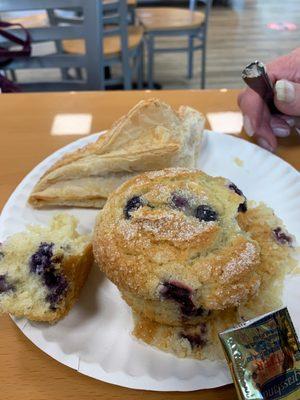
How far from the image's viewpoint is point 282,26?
417 cm

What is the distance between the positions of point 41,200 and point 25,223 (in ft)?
0.23

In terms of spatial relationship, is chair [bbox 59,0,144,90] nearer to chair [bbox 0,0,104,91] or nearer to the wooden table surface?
chair [bbox 0,0,104,91]

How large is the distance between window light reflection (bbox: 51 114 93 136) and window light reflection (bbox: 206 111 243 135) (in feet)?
1.21

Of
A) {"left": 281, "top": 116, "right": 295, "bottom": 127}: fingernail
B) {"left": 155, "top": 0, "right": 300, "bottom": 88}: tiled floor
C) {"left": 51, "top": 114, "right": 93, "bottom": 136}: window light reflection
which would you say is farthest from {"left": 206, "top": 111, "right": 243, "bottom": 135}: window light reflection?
{"left": 155, "top": 0, "right": 300, "bottom": 88}: tiled floor

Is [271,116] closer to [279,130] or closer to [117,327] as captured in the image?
[279,130]

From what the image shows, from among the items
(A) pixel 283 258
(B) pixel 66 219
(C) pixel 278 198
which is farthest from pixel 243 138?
(B) pixel 66 219

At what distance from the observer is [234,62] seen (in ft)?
11.4

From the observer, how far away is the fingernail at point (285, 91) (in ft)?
3.19

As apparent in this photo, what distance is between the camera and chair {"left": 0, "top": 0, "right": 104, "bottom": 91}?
1.60 metres

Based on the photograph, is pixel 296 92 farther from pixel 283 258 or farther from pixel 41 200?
pixel 41 200

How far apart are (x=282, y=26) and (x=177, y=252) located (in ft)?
13.8

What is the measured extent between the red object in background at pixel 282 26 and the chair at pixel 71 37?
309cm

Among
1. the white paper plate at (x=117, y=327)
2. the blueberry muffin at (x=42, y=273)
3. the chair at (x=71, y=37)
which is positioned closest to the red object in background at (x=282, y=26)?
the chair at (x=71, y=37)

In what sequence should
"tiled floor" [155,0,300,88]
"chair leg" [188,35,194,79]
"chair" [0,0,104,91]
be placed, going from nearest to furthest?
"chair" [0,0,104,91], "chair leg" [188,35,194,79], "tiled floor" [155,0,300,88]
